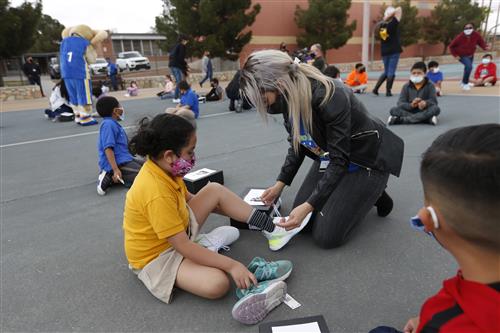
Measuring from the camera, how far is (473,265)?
89 centimetres

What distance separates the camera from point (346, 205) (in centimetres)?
219

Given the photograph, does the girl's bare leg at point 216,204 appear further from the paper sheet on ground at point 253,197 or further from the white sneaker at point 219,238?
the paper sheet on ground at point 253,197

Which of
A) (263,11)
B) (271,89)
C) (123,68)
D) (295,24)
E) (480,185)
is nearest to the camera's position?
(480,185)

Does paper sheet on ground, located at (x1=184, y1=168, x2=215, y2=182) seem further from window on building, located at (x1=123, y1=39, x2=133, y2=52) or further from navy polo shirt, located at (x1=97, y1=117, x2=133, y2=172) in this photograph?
window on building, located at (x1=123, y1=39, x2=133, y2=52)

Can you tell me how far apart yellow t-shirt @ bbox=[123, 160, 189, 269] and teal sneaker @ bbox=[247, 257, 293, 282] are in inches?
17.0

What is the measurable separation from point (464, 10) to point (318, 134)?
29459mm

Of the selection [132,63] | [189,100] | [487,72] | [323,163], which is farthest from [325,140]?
[132,63]

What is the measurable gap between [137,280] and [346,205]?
1.32 meters

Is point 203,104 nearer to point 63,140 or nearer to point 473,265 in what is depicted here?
point 63,140

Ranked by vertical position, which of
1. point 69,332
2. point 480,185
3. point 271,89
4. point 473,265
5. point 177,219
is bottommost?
point 69,332

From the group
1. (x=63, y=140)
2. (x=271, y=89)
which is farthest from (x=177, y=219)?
(x=63, y=140)

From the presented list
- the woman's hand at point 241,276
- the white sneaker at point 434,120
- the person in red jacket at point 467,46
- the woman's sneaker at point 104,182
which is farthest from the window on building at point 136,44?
the woman's hand at point 241,276

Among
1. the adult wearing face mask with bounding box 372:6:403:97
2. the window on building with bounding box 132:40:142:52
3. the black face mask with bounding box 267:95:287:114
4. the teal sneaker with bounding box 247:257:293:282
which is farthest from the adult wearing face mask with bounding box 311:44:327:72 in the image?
the window on building with bounding box 132:40:142:52

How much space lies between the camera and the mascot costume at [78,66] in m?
6.87
